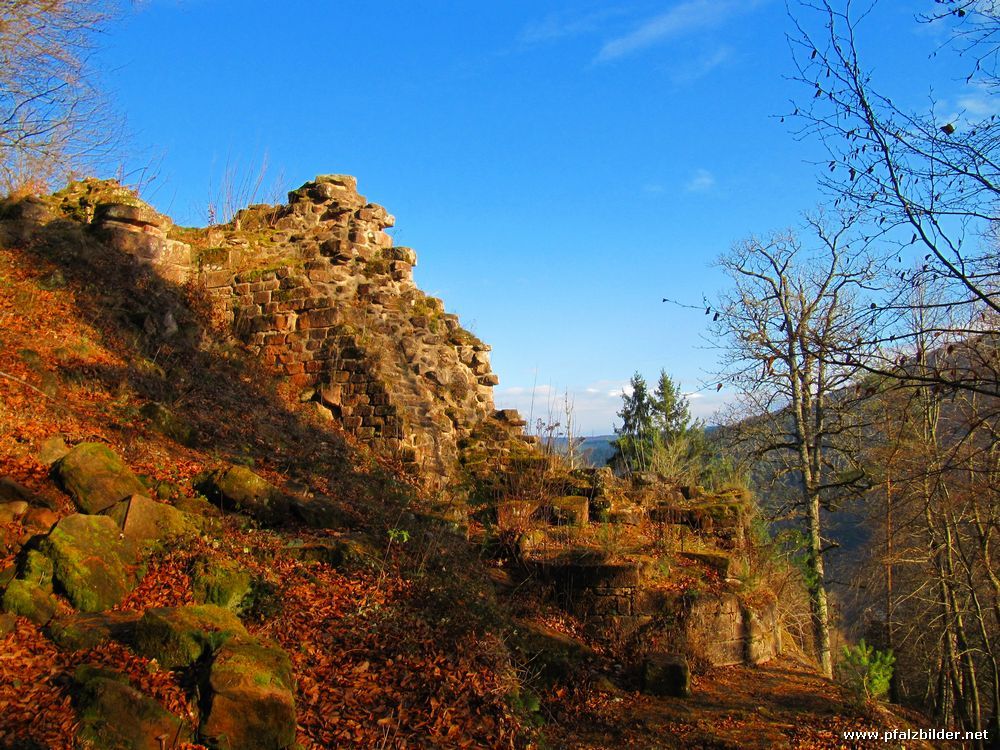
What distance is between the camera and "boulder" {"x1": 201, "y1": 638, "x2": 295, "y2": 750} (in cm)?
367

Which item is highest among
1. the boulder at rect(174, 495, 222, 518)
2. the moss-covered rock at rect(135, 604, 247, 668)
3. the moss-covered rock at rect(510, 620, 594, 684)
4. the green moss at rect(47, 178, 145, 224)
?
the green moss at rect(47, 178, 145, 224)

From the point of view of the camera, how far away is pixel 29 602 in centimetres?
414

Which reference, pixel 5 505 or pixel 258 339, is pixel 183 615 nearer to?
pixel 5 505

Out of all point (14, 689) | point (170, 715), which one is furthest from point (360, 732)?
point (14, 689)

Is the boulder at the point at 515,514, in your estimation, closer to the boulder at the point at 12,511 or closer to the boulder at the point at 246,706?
the boulder at the point at 246,706

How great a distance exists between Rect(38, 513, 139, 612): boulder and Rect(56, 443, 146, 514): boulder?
0.39m

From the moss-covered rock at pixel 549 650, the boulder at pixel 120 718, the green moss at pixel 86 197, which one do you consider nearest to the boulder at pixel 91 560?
the boulder at pixel 120 718

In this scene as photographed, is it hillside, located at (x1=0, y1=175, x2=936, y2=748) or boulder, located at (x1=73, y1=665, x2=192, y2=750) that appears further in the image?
A: hillside, located at (x1=0, y1=175, x2=936, y2=748)

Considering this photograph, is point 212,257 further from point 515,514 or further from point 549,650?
point 549,650

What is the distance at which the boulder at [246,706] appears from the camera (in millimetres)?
3674

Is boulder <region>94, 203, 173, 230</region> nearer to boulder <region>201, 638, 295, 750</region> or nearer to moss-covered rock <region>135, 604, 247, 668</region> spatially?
moss-covered rock <region>135, 604, 247, 668</region>

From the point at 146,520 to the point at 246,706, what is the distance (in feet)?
7.31

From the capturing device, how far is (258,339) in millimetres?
12617

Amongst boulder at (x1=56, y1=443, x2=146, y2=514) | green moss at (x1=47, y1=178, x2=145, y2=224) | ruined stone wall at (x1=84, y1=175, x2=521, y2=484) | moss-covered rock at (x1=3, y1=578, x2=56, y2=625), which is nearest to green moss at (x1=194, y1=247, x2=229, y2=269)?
ruined stone wall at (x1=84, y1=175, x2=521, y2=484)
